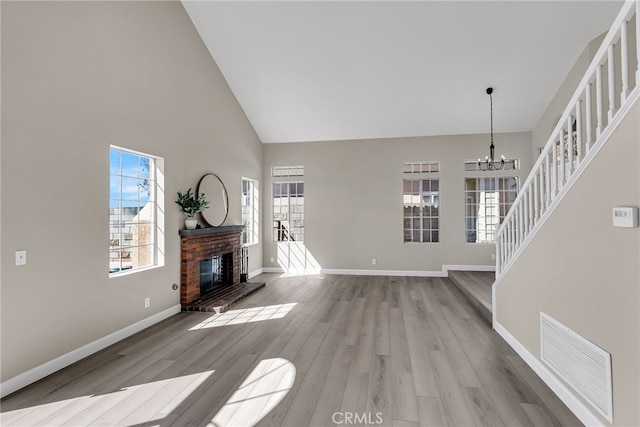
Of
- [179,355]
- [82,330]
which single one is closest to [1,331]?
[82,330]

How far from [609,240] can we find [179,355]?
357 centimetres

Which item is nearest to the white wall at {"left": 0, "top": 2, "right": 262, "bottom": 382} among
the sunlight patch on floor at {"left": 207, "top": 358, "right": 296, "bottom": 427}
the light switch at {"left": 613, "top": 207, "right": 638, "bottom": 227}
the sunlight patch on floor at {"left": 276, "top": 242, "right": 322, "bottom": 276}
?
the sunlight patch on floor at {"left": 207, "top": 358, "right": 296, "bottom": 427}

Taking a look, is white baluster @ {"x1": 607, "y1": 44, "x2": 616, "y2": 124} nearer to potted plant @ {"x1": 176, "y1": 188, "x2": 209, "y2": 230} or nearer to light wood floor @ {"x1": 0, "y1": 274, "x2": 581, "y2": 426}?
light wood floor @ {"x1": 0, "y1": 274, "x2": 581, "y2": 426}

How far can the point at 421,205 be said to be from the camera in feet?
23.2

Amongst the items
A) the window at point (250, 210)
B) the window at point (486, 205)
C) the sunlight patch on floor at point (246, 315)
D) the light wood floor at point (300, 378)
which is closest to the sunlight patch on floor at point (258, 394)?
the light wood floor at point (300, 378)

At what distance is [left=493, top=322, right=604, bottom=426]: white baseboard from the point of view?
6.54 ft

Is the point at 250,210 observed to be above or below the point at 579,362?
above

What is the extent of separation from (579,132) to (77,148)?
13.9 feet

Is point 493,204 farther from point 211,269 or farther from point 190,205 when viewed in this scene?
point 190,205

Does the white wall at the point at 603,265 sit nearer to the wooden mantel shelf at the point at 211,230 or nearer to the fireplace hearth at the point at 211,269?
the fireplace hearth at the point at 211,269

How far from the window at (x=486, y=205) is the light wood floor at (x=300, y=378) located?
307 centimetres

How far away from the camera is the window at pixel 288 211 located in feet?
24.9

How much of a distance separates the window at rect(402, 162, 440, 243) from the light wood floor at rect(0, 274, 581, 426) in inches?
116

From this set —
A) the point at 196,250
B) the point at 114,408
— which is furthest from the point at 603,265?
the point at 196,250
